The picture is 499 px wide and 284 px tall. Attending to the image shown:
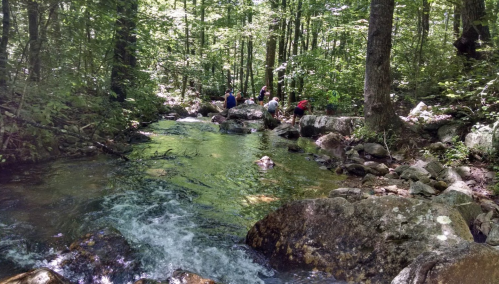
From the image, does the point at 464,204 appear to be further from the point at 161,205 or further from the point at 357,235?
the point at 161,205

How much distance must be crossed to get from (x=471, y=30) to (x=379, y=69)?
3815mm

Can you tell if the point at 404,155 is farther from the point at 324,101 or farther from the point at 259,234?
the point at 324,101

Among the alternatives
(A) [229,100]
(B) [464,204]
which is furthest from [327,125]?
(A) [229,100]

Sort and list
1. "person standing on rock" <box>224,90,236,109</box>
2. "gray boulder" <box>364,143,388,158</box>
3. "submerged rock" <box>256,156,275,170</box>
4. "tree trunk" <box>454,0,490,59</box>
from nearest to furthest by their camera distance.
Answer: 1. "submerged rock" <box>256,156,275,170</box>
2. "gray boulder" <box>364,143,388,158</box>
3. "tree trunk" <box>454,0,490,59</box>
4. "person standing on rock" <box>224,90,236,109</box>

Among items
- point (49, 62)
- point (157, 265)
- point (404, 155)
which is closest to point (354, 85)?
point (404, 155)

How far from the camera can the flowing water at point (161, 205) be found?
12.3 feet

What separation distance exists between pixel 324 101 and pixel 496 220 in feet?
41.0

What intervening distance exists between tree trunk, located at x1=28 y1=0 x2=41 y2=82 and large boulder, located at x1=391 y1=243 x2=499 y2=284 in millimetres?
7807

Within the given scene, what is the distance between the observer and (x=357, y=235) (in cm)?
373

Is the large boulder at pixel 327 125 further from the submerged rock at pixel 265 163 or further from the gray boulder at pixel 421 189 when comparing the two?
the gray boulder at pixel 421 189

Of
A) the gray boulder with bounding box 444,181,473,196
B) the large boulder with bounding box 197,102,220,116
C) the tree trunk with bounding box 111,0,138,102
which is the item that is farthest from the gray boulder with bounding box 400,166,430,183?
the large boulder with bounding box 197,102,220,116

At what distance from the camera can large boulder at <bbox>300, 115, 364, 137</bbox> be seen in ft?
39.0

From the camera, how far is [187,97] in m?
22.9

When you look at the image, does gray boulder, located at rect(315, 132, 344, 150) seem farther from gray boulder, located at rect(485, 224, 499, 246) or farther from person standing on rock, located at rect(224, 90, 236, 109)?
person standing on rock, located at rect(224, 90, 236, 109)
